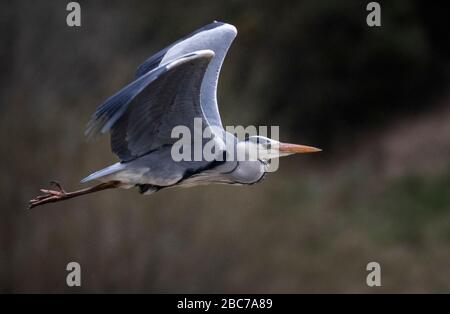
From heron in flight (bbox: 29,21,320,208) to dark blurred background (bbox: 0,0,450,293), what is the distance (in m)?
3.60

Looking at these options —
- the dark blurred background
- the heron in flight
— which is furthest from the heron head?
the dark blurred background

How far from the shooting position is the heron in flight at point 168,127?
5746 millimetres

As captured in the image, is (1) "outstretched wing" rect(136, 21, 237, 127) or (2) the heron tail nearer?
(2) the heron tail

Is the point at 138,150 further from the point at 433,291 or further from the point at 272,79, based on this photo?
the point at 272,79

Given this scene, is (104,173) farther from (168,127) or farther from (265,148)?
(265,148)

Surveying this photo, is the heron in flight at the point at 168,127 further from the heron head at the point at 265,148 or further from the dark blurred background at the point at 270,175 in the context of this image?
the dark blurred background at the point at 270,175

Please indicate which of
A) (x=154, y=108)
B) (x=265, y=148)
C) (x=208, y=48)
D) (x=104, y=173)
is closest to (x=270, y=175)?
(x=208, y=48)

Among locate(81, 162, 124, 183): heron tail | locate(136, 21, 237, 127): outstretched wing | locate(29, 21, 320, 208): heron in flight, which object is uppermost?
locate(136, 21, 237, 127): outstretched wing

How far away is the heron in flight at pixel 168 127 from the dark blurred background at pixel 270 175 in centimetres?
360

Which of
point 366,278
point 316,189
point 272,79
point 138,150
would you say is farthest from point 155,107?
A: point 272,79

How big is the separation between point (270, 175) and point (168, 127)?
18.1ft

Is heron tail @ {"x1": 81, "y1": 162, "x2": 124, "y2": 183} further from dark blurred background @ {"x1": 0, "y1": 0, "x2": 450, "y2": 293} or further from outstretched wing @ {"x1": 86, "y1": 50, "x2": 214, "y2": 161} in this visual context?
dark blurred background @ {"x1": 0, "y1": 0, "x2": 450, "y2": 293}

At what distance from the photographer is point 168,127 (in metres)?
6.16

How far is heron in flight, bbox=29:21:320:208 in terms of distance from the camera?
575 centimetres
